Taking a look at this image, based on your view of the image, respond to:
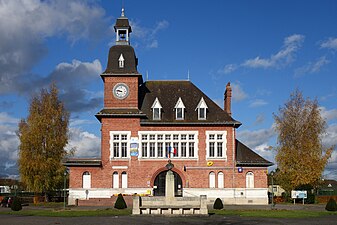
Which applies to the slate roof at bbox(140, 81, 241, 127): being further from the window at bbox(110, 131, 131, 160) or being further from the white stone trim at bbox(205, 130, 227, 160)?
the window at bbox(110, 131, 131, 160)

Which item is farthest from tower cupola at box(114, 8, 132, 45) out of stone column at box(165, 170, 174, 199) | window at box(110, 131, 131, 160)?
stone column at box(165, 170, 174, 199)

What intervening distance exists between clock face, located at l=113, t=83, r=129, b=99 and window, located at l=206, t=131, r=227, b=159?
9712 millimetres

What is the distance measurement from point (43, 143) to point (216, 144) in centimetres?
2081

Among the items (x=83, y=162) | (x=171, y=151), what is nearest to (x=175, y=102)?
(x=171, y=151)

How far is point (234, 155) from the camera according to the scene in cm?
5044

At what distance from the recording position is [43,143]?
186 ft

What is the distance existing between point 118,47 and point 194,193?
A: 59.7 ft

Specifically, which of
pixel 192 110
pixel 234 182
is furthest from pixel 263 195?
pixel 192 110

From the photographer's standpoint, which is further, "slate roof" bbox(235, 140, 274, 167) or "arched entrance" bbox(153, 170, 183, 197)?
"slate roof" bbox(235, 140, 274, 167)

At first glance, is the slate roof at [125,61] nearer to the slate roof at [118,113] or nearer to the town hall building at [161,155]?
the town hall building at [161,155]

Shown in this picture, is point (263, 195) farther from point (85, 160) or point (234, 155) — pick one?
point (85, 160)

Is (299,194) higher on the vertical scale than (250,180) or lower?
lower

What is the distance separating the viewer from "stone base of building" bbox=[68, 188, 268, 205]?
49062 mm

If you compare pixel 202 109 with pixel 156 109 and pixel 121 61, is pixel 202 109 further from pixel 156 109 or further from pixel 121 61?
pixel 121 61
